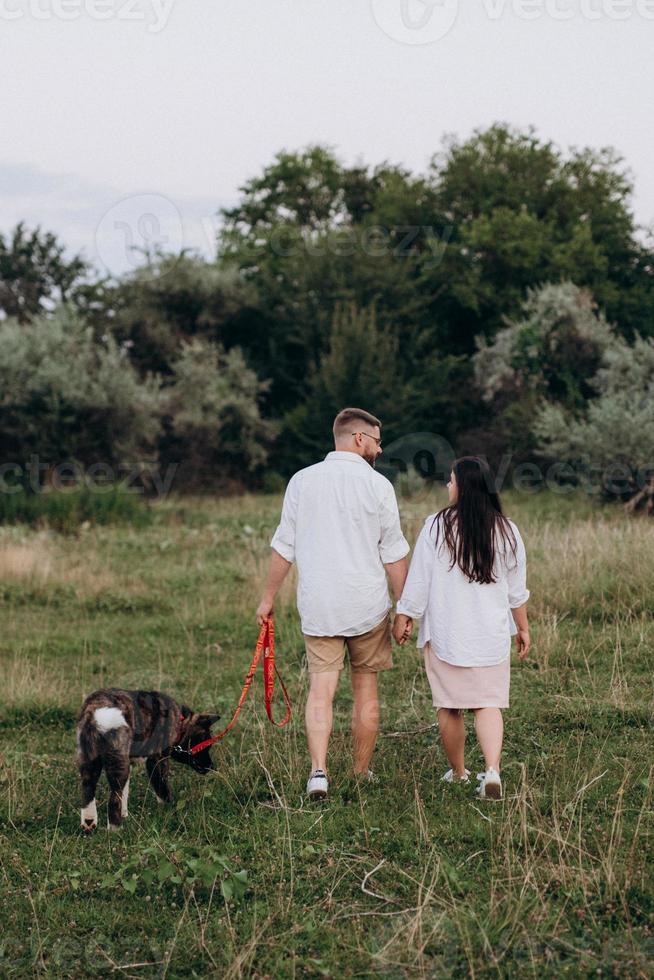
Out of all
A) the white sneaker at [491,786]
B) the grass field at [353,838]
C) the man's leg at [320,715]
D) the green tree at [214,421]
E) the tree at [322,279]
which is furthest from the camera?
the tree at [322,279]

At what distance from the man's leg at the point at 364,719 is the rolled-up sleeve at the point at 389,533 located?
700mm

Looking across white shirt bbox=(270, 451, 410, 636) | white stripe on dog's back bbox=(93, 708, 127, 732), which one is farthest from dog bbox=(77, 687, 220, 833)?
white shirt bbox=(270, 451, 410, 636)

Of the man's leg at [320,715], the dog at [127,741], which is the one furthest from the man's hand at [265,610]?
the dog at [127,741]

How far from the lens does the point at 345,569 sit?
17.7 feet

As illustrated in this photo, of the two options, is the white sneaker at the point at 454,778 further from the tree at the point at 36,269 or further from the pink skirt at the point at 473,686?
→ the tree at the point at 36,269

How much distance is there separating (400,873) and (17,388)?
833 inches

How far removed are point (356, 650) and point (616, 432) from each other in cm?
1651

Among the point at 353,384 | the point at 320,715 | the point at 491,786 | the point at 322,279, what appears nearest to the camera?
the point at 491,786

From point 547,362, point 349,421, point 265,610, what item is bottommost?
point 265,610

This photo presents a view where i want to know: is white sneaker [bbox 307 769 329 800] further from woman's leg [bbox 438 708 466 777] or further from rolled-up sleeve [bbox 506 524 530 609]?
rolled-up sleeve [bbox 506 524 530 609]

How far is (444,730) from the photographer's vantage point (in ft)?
17.7

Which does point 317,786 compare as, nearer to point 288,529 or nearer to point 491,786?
point 491,786

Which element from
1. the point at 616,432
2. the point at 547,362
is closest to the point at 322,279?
the point at 547,362

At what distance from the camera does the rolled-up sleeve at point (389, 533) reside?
17.9 ft
